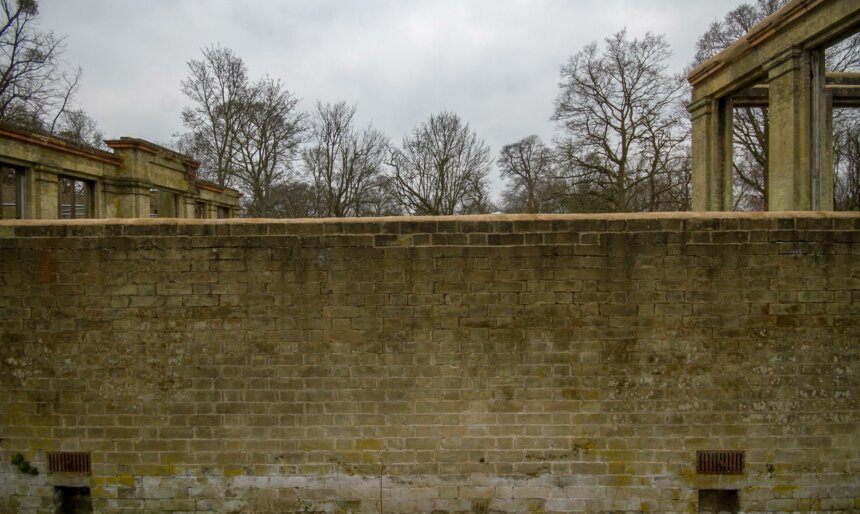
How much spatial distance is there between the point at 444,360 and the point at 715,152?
12.1 metres

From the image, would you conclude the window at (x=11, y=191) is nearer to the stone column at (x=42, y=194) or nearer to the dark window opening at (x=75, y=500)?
the stone column at (x=42, y=194)

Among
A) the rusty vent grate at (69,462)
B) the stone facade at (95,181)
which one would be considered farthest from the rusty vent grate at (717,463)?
the stone facade at (95,181)

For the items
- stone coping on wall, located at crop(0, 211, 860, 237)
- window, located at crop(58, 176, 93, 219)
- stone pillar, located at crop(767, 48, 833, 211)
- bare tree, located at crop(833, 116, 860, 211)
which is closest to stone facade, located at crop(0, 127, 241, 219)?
window, located at crop(58, 176, 93, 219)

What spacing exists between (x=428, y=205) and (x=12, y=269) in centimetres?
2139

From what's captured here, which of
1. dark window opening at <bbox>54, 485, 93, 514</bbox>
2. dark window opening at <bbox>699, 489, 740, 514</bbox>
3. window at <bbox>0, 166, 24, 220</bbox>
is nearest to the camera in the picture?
dark window opening at <bbox>699, 489, 740, 514</bbox>

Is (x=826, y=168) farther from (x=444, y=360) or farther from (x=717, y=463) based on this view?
(x=444, y=360)

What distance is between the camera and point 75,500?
527cm

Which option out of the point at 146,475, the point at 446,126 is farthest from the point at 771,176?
the point at 446,126

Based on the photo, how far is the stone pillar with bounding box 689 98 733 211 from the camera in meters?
13.3

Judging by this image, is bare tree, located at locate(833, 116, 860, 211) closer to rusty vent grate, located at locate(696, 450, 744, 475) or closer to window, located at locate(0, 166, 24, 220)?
rusty vent grate, located at locate(696, 450, 744, 475)

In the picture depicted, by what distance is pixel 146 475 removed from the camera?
5105mm

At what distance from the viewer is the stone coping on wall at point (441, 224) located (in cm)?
497

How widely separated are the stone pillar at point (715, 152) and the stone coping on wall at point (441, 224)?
927 cm

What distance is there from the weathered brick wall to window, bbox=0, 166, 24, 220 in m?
10.2
